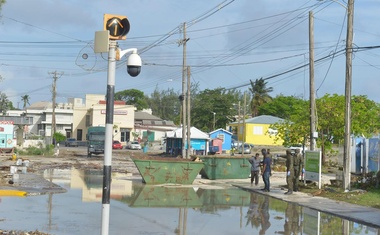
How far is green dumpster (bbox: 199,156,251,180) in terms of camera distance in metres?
33.0

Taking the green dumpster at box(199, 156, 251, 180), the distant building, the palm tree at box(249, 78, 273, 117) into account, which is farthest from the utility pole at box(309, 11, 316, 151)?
the palm tree at box(249, 78, 273, 117)

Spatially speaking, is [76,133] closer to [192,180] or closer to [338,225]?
[192,180]

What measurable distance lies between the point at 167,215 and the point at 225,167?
52.9 feet

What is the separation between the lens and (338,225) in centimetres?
1633

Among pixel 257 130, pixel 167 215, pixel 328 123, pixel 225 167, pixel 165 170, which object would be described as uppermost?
pixel 257 130

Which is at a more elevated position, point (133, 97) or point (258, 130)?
point (133, 97)

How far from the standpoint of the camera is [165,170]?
28422 millimetres

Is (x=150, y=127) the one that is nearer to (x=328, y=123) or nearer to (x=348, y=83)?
(x=328, y=123)

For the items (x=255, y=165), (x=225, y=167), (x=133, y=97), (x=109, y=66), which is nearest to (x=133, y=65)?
(x=109, y=66)

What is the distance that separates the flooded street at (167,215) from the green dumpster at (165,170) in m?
3.21

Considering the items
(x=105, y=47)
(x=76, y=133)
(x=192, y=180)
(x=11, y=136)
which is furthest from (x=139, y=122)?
(x=105, y=47)

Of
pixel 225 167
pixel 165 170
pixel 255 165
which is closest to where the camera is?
pixel 165 170

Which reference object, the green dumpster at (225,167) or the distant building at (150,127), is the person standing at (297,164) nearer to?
Answer: the green dumpster at (225,167)

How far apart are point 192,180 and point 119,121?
7519 cm
